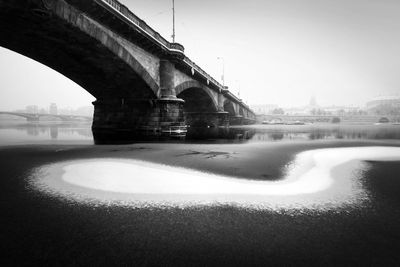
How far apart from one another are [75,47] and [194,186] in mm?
12624

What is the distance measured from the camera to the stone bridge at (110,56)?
1100cm

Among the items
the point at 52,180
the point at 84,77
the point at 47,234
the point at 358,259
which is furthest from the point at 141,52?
the point at 358,259

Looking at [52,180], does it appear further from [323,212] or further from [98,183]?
[323,212]

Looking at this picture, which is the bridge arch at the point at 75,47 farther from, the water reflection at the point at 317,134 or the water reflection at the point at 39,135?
the water reflection at the point at 317,134

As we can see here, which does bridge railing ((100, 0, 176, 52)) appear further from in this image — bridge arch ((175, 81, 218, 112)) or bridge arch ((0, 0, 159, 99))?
bridge arch ((175, 81, 218, 112))

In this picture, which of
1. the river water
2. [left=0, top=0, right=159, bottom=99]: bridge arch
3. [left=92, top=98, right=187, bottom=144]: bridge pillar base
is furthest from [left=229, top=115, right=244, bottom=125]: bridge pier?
the river water

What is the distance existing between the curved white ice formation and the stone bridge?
7.83 metres

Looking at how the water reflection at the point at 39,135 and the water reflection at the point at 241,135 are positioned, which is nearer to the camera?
the water reflection at the point at 39,135

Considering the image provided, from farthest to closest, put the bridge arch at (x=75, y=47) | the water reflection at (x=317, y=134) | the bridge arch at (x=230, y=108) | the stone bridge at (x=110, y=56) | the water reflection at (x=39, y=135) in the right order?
the bridge arch at (x=230, y=108) < the water reflection at (x=317, y=134) < the water reflection at (x=39, y=135) < the stone bridge at (x=110, y=56) < the bridge arch at (x=75, y=47)

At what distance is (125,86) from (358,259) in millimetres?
19559

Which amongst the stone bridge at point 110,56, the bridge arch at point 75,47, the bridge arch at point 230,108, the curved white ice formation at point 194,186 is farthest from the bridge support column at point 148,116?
the bridge arch at point 230,108

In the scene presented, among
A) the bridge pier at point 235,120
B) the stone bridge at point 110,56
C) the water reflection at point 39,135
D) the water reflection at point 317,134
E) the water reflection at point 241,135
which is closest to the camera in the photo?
the stone bridge at point 110,56

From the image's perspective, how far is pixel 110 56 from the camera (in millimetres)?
14781

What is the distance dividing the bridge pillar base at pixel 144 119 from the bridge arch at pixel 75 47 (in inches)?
35.5
